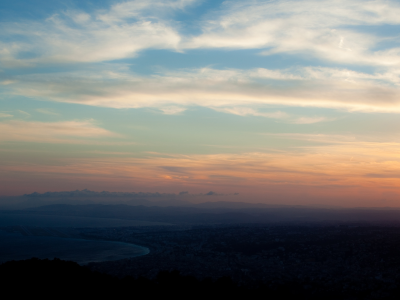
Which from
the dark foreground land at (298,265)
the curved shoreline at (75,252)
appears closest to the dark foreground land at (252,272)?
the dark foreground land at (298,265)

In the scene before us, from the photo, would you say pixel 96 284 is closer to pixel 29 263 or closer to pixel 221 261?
pixel 29 263

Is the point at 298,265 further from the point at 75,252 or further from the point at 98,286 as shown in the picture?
the point at 75,252

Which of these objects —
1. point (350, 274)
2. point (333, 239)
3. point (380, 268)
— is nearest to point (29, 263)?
point (350, 274)

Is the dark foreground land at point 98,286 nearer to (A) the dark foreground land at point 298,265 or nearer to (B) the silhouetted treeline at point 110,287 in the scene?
(B) the silhouetted treeline at point 110,287

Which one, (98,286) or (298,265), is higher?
(98,286)

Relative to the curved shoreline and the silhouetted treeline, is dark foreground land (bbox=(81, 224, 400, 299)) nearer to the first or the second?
the silhouetted treeline

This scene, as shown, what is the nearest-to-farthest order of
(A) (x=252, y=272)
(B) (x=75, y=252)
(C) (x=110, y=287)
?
(C) (x=110, y=287) → (A) (x=252, y=272) → (B) (x=75, y=252)

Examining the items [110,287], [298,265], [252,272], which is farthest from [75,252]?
[110,287]

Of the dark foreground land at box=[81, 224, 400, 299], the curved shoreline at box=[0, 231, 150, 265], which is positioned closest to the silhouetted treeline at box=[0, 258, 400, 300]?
the dark foreground land at box=[81, 224, 400, 299]

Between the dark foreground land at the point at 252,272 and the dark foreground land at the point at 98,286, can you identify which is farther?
the dark foreground land at the point at 252,272
